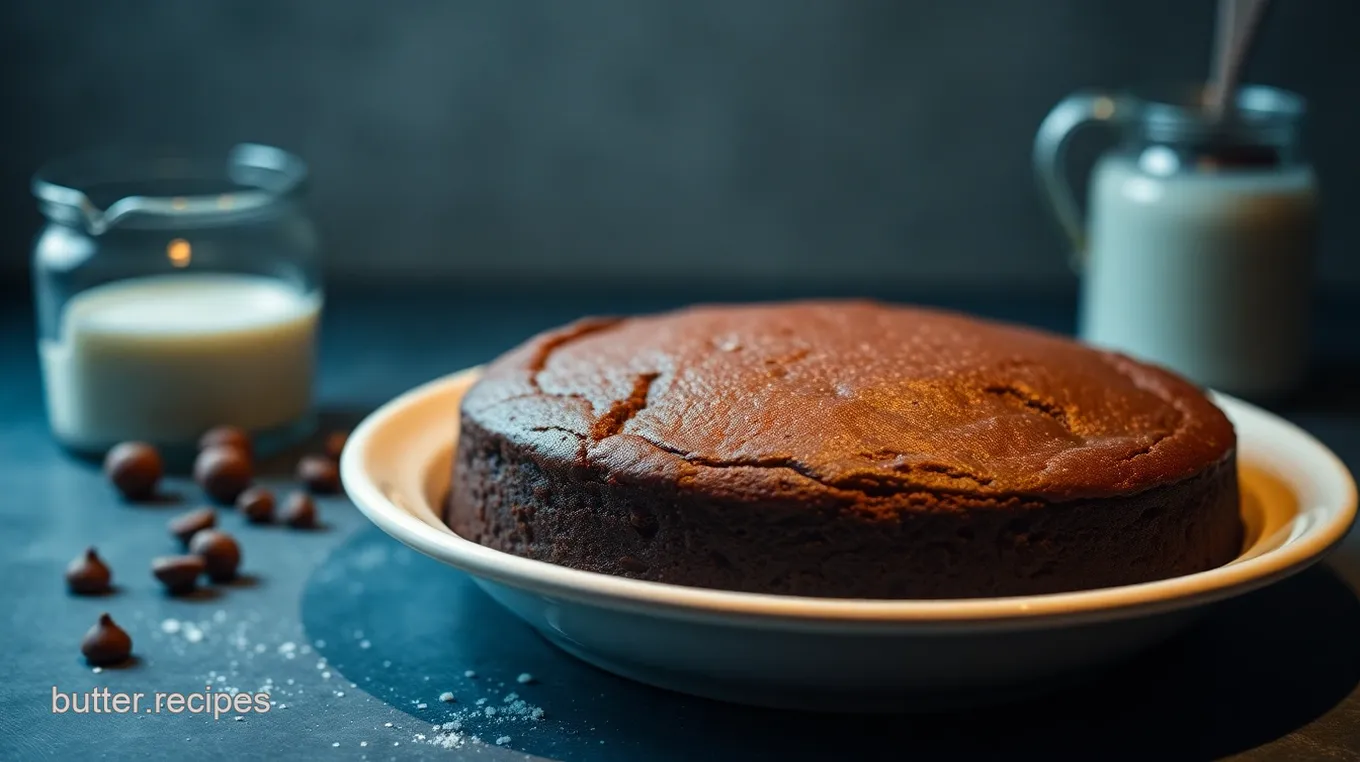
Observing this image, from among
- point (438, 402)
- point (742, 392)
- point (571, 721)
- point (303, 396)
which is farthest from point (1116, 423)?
point (303, 396)

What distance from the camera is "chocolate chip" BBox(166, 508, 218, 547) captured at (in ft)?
4.85

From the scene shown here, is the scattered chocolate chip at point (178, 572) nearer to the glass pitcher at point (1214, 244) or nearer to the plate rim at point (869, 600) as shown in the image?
the plate rim at point (869, 600)

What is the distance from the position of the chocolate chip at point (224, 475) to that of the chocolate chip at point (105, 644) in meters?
0.41

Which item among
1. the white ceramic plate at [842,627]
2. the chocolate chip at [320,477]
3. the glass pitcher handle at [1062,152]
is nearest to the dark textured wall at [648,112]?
the glass pitcher handle at [1062,152]

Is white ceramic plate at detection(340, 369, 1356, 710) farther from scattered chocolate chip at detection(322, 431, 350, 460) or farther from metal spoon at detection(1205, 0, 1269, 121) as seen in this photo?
metal spoon at detection(1205, 0, 1269, 121)

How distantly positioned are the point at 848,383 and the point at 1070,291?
64.0 inches

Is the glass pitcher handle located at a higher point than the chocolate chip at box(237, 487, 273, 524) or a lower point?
higher

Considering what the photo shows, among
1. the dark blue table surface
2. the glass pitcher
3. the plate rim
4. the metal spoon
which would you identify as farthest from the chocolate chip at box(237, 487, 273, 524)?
the metal spoon

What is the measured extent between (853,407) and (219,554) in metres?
0.66

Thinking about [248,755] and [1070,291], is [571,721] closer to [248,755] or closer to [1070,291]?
[248,755]

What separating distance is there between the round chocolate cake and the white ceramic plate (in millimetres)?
55

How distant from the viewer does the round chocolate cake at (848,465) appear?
3.43 ft

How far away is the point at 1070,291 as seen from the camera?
2695 millimetres

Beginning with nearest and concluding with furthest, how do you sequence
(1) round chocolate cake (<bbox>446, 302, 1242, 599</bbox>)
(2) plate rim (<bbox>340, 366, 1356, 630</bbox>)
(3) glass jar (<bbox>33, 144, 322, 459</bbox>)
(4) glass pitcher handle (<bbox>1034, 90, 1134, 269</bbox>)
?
(2) plate rim (<bbox>340, 366, 1356, 630</bbox>)
(1) round chocolate cake (<bbox>446, 302, 1242, 599</bbox>)
(3) glass jar (<bbox>33, 144, 322, 459</bbox>)
(4) glass pitcher handle (<bbox>1034, 90, 1134, 269</bbox>)
